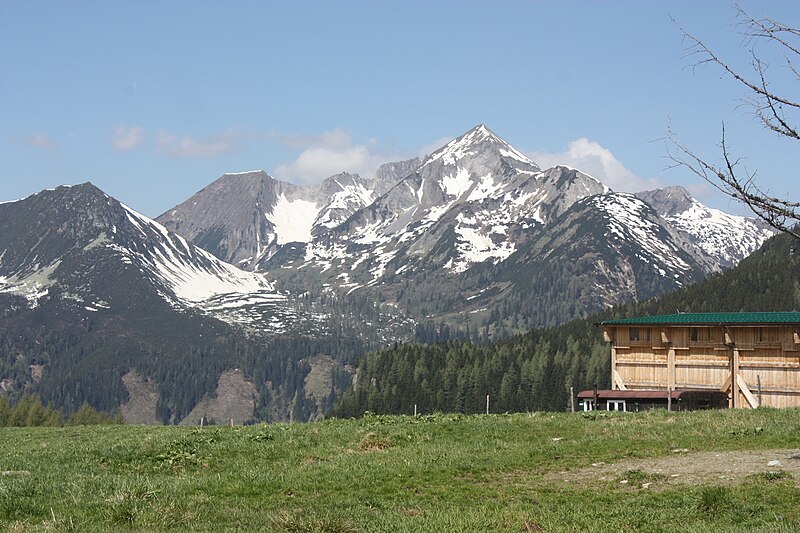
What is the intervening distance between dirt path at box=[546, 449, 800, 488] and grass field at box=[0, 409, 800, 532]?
0.08m

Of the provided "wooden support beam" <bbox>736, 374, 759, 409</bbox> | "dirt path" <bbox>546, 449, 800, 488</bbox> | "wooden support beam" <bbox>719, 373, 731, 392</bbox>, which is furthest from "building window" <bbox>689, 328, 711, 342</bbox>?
"dirt path" <bbox>546, 449, 800, 488</bbox>

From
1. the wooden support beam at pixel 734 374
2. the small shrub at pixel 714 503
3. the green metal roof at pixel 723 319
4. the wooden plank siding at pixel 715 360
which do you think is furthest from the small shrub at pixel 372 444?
the green metal roof at pixel 723 319

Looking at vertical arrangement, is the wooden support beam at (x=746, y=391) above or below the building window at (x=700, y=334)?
below

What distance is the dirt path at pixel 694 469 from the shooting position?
2311 cm

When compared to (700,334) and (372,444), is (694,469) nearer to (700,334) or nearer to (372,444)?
(372,444)

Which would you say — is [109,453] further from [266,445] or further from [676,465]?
[676,465]

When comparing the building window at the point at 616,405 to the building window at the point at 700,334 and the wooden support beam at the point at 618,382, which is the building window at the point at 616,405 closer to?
the wooden support beam at the point at 618,382

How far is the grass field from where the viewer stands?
18.3m

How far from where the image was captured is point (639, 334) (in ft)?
211

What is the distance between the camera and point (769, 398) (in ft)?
192

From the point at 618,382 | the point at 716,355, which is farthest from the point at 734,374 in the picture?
the point at 618,382

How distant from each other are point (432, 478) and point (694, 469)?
716 cm

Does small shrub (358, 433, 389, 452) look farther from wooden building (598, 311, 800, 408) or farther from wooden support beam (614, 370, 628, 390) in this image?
wooden support beam (614, 370, 628, 390)

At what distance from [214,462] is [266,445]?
291cm
